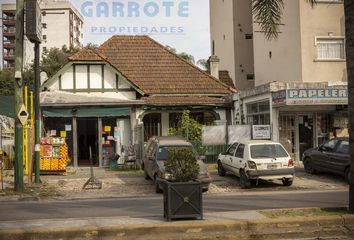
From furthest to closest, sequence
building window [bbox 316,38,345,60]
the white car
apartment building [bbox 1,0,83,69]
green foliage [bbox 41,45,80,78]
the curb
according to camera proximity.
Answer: apartment building [bbox 1,0,83,69], green foliage [bbox 41,45,80,78], building window [bbox 316,38,345,60], the white car, the curb

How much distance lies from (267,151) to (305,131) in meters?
7.44

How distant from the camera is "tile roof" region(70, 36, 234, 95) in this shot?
87.2 ft

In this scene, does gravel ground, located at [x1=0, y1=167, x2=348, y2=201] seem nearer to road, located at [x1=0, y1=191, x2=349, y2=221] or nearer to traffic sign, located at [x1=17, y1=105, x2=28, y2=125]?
road, located at [x1=0, y1=191, x2=349, y2=221]

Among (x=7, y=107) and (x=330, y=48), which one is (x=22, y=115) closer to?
(x=7, y=107)

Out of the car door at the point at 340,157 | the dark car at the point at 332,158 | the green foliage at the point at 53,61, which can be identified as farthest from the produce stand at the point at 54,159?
the green foliage at the point at 53,61

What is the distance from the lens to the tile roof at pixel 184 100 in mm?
24750

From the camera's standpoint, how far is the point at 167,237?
8859 millimetres

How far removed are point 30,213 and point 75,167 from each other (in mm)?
11916

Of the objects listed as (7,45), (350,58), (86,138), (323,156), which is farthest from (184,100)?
(7,45)

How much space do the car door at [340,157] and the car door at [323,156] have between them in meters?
0.16

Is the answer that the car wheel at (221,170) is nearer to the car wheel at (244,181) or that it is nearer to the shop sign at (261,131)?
the car wheel at (244,181)

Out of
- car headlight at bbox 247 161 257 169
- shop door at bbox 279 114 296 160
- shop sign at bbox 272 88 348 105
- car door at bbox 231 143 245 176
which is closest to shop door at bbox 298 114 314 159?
shop door at bbox 279 114 296 160

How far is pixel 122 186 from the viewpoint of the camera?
1752 cm

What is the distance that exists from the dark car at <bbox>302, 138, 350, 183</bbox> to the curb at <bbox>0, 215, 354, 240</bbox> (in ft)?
26.9
